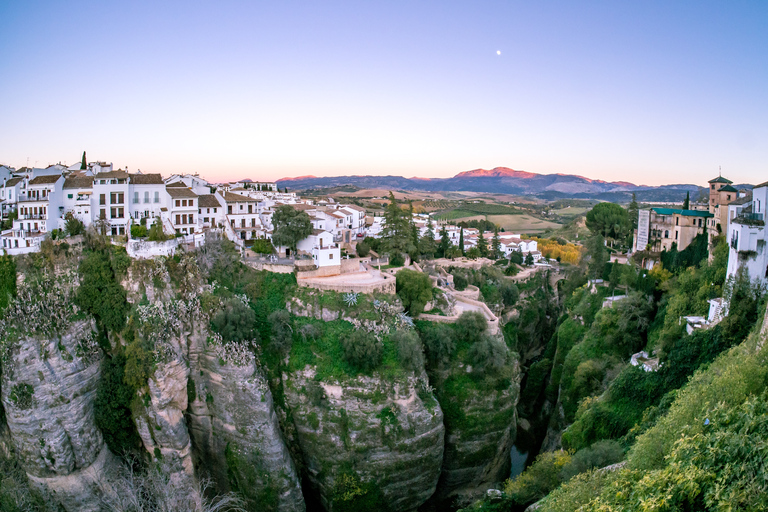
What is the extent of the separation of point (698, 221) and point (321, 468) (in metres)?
29.4

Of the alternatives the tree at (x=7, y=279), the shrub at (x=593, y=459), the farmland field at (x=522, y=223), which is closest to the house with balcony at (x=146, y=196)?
the tree at (x=7, y=279)

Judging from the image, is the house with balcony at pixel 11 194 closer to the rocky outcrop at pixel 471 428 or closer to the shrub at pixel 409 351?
the shrub at pixel 409 351

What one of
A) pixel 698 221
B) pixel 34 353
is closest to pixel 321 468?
pixel 34 353

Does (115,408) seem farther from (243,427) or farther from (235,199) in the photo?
(235,199)

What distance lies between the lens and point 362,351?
27.6 m

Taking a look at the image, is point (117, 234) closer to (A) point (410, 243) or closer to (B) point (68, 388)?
(B) point (68, 388)

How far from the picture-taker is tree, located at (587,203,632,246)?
4956 centimetres

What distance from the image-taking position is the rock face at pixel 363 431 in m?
27.7

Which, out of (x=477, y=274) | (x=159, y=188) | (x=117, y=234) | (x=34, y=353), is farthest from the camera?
(x=477, y=274)

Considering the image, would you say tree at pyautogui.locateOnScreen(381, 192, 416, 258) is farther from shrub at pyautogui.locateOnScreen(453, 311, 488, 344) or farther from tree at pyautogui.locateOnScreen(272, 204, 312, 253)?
shrub at pyautogui.locateOnScreen(453, 311, 488, 344)

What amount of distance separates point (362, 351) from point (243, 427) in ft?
25.0

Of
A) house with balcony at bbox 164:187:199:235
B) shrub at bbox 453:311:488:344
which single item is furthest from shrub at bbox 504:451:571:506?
house with balcony at bbox 164:187:199:235

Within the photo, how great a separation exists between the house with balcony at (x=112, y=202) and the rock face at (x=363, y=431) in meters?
16.5

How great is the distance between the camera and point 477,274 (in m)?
45.4
